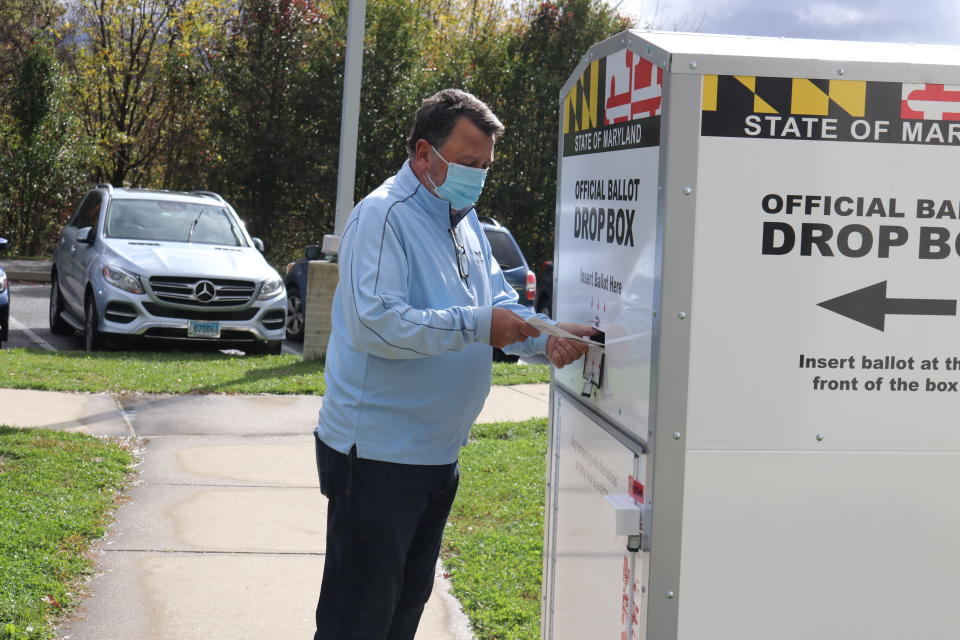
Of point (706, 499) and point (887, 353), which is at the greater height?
point (887, 353)

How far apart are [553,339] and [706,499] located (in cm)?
76

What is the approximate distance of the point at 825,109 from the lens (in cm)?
261

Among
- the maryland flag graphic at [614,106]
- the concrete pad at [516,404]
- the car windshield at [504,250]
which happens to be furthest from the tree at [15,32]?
the maryland flag graphic at [614,106]

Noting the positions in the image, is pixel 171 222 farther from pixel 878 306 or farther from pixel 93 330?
pixel 878 306

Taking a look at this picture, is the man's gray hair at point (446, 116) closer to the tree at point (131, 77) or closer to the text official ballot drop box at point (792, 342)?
the text official ballot drop box at point (792, 342)

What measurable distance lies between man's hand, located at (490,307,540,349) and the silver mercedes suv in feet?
29.1

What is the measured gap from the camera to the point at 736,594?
108 inches

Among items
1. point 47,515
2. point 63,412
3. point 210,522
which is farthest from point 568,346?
point 63,412

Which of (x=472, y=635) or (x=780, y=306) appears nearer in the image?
(x=780, y=306)

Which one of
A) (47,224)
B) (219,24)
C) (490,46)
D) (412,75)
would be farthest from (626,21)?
(47,224)

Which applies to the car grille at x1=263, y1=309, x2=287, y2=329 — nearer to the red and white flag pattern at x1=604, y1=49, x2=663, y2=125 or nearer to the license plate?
the license plate

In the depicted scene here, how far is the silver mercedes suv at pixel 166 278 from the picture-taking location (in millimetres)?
11281

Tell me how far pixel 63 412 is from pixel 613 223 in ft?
20.4

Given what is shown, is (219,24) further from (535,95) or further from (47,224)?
(535,95)
